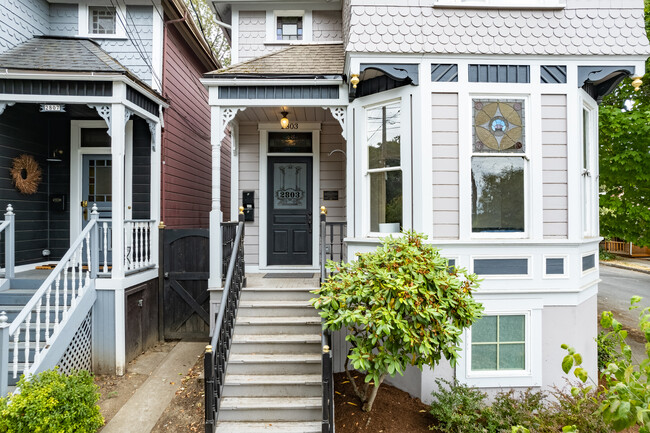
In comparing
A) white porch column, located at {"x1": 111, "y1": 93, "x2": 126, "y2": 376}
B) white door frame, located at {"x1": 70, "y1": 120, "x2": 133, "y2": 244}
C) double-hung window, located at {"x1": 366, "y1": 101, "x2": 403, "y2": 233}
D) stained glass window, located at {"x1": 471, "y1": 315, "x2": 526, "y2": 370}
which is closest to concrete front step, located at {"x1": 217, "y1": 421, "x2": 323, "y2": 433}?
stained glass window, located at {"x1": 471, "y1": 315, "x2": 526, "y2": 370}

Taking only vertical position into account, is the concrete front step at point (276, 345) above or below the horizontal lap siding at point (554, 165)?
below

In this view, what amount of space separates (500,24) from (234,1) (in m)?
4.55

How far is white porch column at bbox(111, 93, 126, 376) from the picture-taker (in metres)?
5.01

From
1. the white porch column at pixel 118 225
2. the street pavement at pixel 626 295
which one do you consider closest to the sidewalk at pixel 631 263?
the street pavement at pixel 626 295

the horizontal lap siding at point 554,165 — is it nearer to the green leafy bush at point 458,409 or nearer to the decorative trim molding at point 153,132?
the green leafy bush at point 458,409

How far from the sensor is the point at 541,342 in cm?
441

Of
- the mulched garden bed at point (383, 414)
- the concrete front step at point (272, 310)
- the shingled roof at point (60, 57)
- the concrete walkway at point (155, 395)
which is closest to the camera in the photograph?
the mulched garden bed at point (383, 414)

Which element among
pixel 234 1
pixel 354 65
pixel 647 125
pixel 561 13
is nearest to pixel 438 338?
pixel 354 65

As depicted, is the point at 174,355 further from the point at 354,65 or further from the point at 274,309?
the point at 354,65

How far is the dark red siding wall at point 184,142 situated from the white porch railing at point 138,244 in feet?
1.82

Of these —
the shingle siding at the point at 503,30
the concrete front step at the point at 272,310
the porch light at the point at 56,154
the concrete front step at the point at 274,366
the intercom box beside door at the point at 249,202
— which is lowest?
the concrete front step at the point at 274,366

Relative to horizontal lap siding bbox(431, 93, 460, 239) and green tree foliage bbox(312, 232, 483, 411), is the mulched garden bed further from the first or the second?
horizontal lap siding bbox(431, 93, 460, 239)

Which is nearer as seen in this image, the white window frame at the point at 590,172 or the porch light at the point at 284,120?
the white window frame at the point at 590,172

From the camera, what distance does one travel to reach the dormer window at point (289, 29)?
22.4 ft
